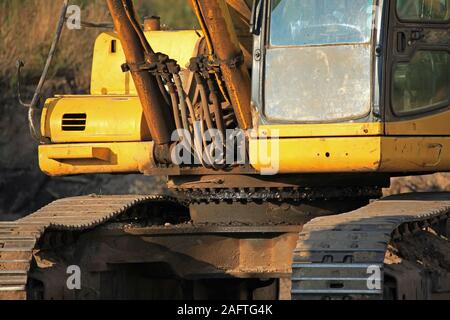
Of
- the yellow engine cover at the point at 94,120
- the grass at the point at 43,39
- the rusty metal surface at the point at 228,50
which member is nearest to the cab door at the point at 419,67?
the rusty metal surface at the point at 228,50

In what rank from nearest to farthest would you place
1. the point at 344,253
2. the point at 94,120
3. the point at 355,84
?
1. the point at 344,253
2. the point at 355,84
3. the point at 94,120

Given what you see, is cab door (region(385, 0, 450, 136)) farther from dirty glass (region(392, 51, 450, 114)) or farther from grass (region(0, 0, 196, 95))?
grass (region(0, 0, 196, 95))

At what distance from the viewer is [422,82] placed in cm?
1230

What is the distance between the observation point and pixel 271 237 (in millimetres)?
13000

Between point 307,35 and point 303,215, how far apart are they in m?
1.65

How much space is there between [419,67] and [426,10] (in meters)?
0.46

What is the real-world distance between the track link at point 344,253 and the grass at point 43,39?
11.2m

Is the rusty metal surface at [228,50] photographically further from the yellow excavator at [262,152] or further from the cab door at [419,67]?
the cab door at [419,67]

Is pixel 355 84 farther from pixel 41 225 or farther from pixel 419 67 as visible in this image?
pixel 41 225

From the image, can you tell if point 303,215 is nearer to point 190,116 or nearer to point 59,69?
point 190,116

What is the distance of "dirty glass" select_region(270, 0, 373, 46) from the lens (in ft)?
39.8

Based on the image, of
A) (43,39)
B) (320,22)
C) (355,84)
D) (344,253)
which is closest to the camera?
(344,253)

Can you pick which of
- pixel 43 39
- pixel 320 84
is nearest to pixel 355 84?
pixel 320 84
